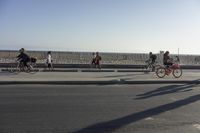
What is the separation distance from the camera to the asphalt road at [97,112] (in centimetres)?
1092

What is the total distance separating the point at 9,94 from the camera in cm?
1734

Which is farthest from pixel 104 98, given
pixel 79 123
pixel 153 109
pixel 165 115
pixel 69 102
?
pixel 79 123

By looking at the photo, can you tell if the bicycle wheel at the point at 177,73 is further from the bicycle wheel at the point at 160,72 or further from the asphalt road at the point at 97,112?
the asphalt road at the point at 97,112

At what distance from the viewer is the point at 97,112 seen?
1315 cm

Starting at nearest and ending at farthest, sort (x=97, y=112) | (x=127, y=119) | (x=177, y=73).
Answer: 1. (x=127, y=119)
2. (x=97, y=112)
3. (x=177, y=73)

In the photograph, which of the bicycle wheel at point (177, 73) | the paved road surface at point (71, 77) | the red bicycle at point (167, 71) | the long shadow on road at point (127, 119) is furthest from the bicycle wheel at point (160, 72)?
the long shadow on road at point (127, 119)

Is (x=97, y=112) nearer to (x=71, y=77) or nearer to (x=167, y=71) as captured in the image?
(x=71, y=77)

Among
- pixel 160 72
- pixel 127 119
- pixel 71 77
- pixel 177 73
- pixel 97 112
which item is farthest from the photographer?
pixel 177 73

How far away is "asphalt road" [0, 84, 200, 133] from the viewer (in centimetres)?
1092

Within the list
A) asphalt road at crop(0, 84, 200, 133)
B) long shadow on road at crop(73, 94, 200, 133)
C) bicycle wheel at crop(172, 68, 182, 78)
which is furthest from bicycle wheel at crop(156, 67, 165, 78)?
long shadow on road at crop(73, 94, 200, 133)

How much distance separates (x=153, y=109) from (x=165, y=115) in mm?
1120

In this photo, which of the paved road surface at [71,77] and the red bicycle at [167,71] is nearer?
the paved road surface at [71,77]

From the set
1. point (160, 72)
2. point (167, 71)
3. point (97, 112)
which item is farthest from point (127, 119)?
point (167, 71)

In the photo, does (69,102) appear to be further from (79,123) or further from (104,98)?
(79,123)
